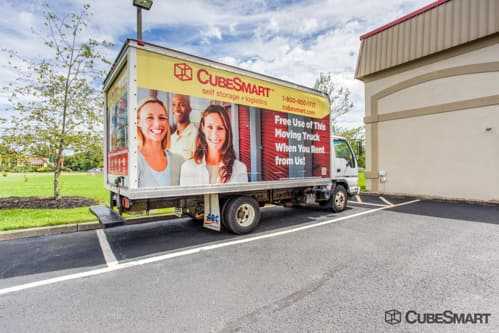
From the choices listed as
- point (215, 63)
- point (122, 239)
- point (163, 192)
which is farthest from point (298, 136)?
point (122, 239)

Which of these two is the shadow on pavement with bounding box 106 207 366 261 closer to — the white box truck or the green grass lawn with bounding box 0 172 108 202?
the white box truck

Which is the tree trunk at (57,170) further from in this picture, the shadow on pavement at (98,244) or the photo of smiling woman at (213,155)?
the photo of smiling woman at (213,155)

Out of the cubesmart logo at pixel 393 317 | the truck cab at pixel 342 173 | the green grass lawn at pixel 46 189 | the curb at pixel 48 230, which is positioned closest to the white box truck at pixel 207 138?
the curb at pixel 48 230

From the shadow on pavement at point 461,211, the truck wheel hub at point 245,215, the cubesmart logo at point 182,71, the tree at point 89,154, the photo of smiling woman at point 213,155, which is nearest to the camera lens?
the cubesmart logo at point 182,71

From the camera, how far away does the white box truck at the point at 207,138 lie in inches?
168

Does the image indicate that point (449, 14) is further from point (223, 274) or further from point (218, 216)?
point (223, 274)

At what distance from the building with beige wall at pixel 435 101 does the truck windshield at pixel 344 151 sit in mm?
5486

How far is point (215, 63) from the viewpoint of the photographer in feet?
16.6

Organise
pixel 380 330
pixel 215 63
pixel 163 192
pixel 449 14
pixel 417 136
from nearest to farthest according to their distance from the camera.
Answer: pixel 380 330 < pixel 163 192 < pixel 215 63 < pixel 449 14 < pixel 417 136

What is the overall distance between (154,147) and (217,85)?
172cm

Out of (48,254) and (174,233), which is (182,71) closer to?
(174,233)

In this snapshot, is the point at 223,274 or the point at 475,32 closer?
the point at 223,274

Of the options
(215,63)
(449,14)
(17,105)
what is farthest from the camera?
(449,14)

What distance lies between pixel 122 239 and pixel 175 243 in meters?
1.20
